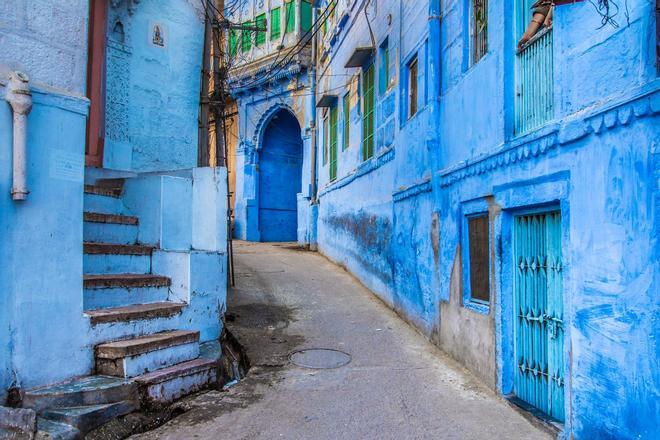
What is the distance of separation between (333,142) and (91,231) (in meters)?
9.56

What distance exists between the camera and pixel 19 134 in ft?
13.5

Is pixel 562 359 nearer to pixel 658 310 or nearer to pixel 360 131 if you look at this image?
pixel 658 310

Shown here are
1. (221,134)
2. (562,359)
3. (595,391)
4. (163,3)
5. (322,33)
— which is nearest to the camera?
(595,391)

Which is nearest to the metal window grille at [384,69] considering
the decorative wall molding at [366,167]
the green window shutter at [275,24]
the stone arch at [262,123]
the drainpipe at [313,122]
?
the decorative wall molding at [366,167]

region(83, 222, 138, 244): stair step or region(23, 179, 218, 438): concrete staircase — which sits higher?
region(83, 222, 138, 244): stair step

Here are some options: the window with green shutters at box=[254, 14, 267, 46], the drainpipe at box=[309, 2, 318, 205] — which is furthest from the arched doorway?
the drainpipe at box=[309, 2, 318, 205]

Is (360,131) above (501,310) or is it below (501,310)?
above

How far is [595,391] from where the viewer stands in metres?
3.52

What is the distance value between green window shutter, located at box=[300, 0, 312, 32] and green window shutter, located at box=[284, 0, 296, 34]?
294 millimetres

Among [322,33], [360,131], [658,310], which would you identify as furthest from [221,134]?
[658,310]

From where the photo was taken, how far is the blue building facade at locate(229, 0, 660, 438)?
3.23m

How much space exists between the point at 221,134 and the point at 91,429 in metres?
7.77

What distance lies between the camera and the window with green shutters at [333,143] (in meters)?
14.2

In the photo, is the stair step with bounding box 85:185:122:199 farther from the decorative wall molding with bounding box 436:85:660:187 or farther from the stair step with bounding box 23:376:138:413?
the decorative wall molding with bounding box 436:85:660:187
